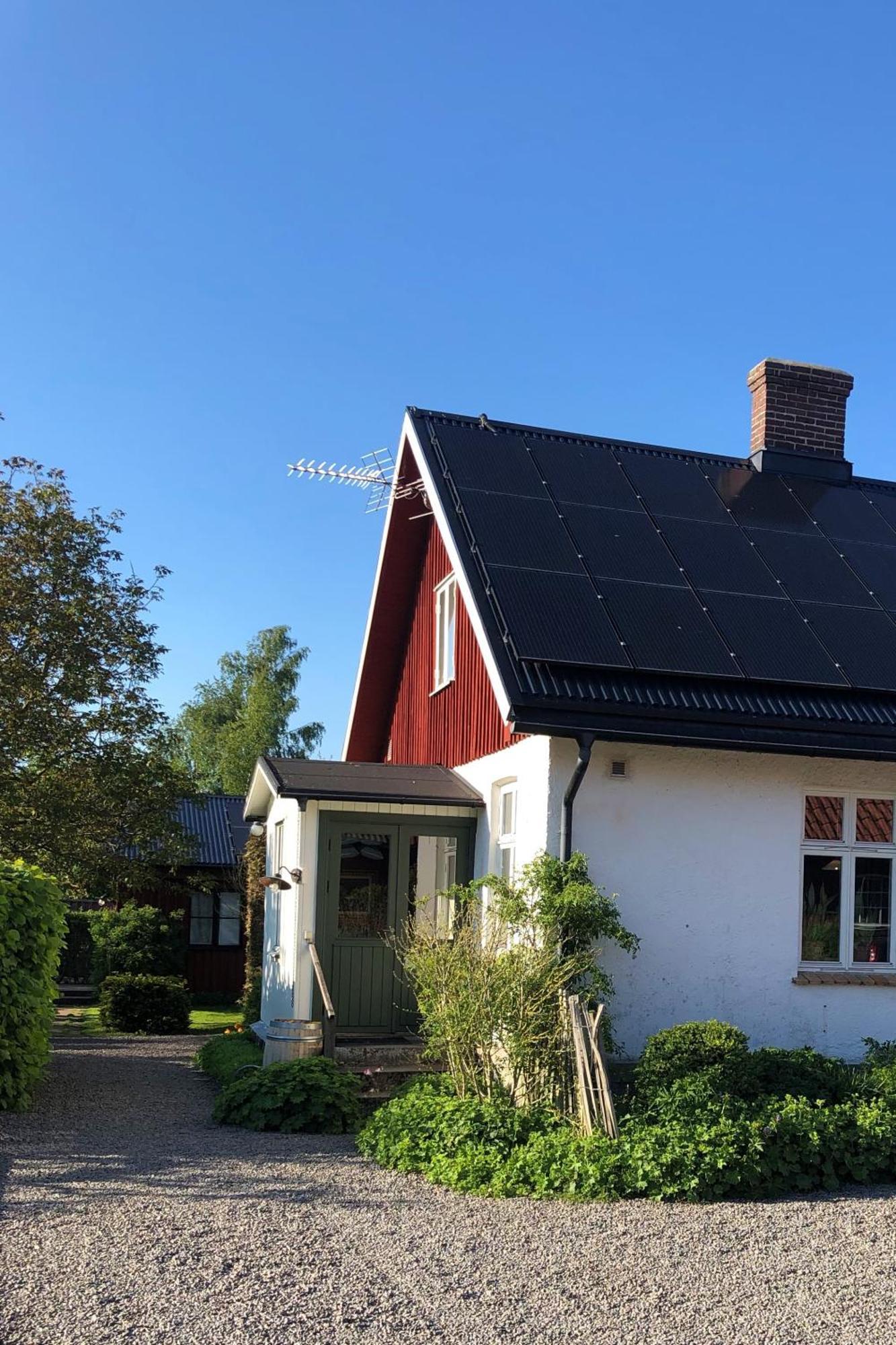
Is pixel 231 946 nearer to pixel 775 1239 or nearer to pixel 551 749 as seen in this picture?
pixel 551 749

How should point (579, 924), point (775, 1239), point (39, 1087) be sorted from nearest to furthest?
point (775, 1239), point (579, 924), point (39, 1087)

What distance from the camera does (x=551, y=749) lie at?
1062 cm

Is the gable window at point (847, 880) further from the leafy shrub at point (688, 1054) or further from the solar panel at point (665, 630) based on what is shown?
the leafy shrub at point (688, 1054)

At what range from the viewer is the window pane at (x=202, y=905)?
28578mm

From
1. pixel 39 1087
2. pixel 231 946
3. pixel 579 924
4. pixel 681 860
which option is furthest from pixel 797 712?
pixel 231 946

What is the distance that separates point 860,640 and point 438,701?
488 cm

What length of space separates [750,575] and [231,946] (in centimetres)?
1859

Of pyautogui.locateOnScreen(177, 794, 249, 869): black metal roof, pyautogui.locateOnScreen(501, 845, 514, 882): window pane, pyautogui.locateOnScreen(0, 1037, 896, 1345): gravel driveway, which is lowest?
pyautogui.locateOnScreen(0, 1037, 896, 1345): gravel driveway

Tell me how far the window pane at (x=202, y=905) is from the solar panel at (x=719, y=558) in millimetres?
18259

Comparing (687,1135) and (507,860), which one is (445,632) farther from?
(687,1135)

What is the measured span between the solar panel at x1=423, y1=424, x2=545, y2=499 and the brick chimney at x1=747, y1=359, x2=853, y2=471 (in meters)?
3.46

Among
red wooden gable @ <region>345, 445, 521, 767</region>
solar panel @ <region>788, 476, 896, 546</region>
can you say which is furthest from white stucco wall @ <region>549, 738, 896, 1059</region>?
solar panel @ <region>788, 476, 896, 546</region>

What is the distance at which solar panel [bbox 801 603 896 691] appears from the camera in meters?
11.7

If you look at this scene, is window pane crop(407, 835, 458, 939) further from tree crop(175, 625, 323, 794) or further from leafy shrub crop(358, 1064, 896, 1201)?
tree crop(175, 625, 323, 794)
